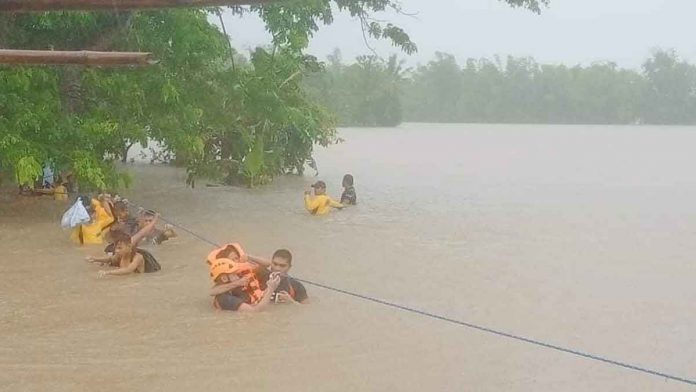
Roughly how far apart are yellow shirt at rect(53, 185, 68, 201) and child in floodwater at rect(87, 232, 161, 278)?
560cm

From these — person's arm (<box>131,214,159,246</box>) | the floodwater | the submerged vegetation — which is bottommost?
the floodwater

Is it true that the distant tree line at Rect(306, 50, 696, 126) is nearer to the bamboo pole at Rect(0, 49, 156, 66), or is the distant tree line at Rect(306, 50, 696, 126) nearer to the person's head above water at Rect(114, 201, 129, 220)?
the person's head above water at Rect(114, 201, 129, 220)

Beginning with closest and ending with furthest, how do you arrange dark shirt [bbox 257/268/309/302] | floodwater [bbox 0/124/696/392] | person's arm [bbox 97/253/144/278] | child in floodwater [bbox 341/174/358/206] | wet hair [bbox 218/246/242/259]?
1. floodwater [bbox 0/124/696/392]
2. wet hair [bbox 218/246/242/259]
3. dark shirt [bbox 257/268/309/302]
4. person's arm [bbox 97/253/144/278]
5. child in floodwater [bbox 341/174/358/206]

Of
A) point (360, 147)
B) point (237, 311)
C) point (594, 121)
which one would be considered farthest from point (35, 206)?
point (594, 121)

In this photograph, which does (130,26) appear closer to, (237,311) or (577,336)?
(237,311)

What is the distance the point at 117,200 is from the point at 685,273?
6.94 m

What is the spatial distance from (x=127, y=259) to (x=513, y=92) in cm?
7209

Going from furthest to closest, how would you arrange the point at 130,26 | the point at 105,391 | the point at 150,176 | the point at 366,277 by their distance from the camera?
the point at 150,176
the point at 130,26
the point at 366,277
the point at 105,391

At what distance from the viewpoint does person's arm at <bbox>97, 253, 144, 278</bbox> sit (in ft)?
32.5

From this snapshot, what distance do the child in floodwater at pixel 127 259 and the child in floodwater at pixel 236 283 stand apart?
1.86 m

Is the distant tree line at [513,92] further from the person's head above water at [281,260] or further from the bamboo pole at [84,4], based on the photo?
the bamboo pole at [84,4]

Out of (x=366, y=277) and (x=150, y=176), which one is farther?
(x=150, y=176)

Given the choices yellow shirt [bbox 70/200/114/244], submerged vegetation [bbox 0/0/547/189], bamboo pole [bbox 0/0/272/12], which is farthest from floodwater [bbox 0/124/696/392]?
bamboo pole [bbox 0/0/272/12]

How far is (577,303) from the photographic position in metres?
9.01
